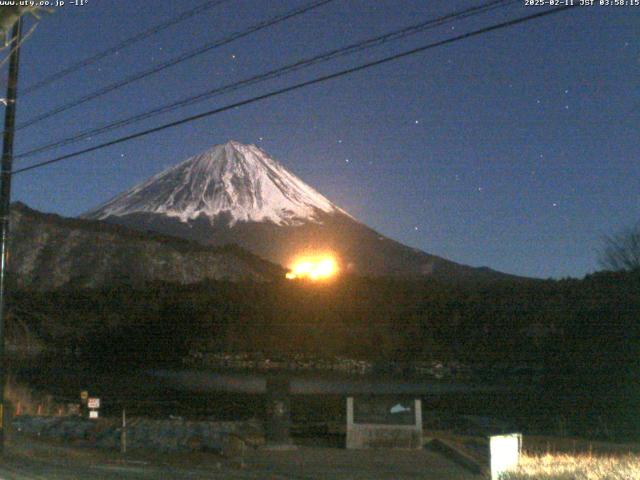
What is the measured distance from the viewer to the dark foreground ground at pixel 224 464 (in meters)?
13.1

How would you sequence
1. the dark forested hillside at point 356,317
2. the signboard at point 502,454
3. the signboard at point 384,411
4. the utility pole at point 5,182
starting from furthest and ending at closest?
the dark forested hillside at point 356,317 → the signboard at point 384,411 → the utility pole at point 5,182 → the signboard at point 502,454

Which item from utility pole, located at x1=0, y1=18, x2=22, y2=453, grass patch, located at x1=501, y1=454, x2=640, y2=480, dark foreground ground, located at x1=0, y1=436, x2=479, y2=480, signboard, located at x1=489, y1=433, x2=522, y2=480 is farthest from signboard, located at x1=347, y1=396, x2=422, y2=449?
utility pole, located at x1=0, y1=18, x2=22, y2=453

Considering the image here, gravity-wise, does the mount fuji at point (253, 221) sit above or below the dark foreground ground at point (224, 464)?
above

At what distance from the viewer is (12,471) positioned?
12609 millimetres

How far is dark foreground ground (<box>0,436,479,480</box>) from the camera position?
13.1 m

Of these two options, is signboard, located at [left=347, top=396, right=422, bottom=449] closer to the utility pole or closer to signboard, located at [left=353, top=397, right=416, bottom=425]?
signboard, located at [left=353, top=397, right=416, bottom=425]

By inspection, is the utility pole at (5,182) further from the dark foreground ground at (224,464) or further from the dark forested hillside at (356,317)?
the dark forested hillside at (356,317)

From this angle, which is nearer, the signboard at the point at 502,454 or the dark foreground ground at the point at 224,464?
the signboard at the point at 502,454

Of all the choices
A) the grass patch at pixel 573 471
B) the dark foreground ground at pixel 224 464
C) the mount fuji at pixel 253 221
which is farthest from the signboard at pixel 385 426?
the mount fuji at pixel 253 221

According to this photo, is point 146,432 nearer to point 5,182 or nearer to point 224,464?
point 224,464

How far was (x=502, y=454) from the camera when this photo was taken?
39.7 ft

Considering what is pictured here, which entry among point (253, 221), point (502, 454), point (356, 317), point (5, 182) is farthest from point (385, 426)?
point (253, 221)

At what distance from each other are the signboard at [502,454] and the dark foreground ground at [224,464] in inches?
65.1

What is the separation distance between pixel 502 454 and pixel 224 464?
5.51 metres
